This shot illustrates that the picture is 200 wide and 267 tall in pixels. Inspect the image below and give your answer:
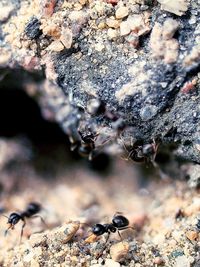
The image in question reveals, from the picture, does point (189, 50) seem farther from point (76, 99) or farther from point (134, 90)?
point (76, 99)

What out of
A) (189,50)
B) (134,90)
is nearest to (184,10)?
(189,50)

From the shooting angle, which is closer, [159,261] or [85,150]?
[159,261]

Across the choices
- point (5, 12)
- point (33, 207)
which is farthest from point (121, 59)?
point (33, 207)

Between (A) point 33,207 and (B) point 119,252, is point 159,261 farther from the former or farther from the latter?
(A) point 33,207

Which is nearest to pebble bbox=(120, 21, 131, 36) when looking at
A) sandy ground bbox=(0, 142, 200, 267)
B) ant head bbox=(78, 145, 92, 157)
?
ant head bbox=(78, 145, 92, 157)

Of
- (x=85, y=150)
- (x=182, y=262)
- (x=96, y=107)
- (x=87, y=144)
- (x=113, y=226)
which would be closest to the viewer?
(x=182, y=262)

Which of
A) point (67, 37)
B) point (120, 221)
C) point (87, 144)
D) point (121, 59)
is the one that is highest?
point (67, 37)

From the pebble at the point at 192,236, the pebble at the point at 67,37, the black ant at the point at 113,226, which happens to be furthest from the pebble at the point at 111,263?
the pebble at the point at 67,37
